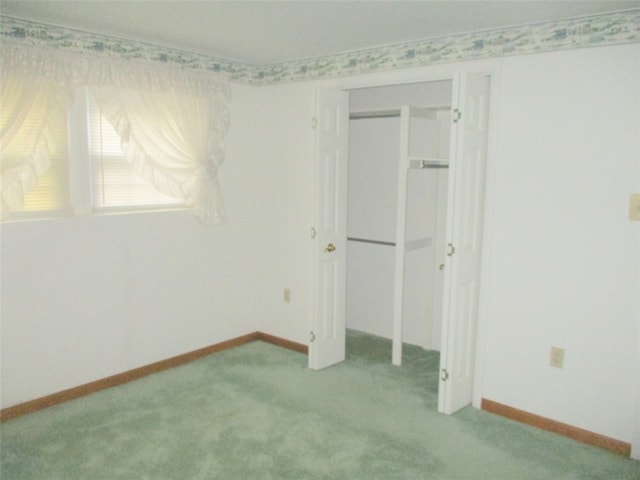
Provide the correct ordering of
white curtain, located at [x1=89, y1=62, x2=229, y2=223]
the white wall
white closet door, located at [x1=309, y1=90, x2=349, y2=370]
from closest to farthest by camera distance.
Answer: the white wall
white curtain, located at [x1=89, y1=62, x2=229, y2=223]
white closet door, located at [x1=309, y1=90, x2=349, y2=370]

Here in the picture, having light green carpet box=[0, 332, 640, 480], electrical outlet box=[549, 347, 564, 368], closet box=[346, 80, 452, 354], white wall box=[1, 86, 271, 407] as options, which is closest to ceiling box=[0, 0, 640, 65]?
closet box=[346, 80, 452, 354]

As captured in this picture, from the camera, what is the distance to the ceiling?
8.59ft

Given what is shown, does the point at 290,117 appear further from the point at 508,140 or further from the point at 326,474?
the point at 326,474

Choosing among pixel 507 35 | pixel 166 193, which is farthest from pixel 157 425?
pixel 507 35

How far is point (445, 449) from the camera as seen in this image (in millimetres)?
2848

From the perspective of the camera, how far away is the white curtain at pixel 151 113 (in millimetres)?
2994

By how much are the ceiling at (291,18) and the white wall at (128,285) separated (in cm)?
95

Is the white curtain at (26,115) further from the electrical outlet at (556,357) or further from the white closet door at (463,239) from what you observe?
the electrical outlet at (556,357)

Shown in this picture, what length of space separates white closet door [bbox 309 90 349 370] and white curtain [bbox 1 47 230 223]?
0.85 metres

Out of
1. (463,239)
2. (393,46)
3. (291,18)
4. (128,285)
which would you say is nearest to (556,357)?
(463,239)

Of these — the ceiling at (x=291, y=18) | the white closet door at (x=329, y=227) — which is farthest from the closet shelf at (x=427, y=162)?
the ceiling at (x=291, y=18)

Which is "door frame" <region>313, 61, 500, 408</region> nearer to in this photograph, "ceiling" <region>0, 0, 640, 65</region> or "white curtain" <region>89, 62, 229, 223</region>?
"ceiling" <region>0, 0, 640, 65</region>

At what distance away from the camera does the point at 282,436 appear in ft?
9.75

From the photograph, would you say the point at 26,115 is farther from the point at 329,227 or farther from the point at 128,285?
the point at 329,227
